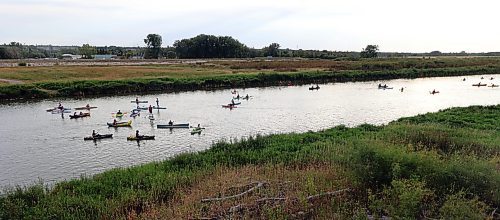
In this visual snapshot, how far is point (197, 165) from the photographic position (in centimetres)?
1897

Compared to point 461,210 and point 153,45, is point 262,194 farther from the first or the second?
point 153,45

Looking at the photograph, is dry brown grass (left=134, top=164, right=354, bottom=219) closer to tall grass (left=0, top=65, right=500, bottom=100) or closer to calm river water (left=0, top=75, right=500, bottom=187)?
calm river water (left=0, top=75, right=500, bottom=187)

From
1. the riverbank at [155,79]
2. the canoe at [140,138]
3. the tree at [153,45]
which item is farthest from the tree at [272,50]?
the canoe at [140,138]

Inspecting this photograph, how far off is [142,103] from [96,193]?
33564 millimetres

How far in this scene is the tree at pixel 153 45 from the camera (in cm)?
16750

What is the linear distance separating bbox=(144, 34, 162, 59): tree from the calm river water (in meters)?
114

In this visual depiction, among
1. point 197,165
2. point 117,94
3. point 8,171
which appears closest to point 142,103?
point 117,94

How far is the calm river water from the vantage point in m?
24.0

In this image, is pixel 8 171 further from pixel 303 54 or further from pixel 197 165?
pixel 303 54

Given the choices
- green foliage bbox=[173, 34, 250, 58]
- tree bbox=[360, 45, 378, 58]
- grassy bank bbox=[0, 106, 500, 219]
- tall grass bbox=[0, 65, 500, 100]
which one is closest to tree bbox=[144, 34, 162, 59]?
green foliage bbox=[173, 34, 250, 58]

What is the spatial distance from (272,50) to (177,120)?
493 ft

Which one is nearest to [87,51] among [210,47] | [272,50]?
[210,47]

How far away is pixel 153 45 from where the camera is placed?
170 metres

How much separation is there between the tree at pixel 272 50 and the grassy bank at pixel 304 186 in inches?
6422
